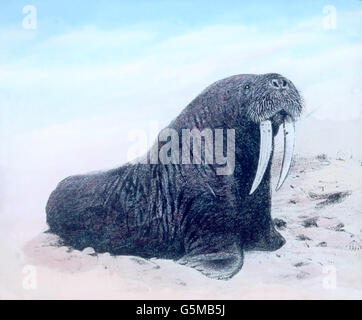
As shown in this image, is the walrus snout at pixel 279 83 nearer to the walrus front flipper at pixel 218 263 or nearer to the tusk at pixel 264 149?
the tusk at pixel 264 149

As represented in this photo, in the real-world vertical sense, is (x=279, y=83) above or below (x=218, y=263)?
above

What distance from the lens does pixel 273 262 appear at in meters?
6.22

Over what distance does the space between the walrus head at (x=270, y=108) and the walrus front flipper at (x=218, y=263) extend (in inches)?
18.0

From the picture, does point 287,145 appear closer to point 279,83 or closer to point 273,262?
point 279,83

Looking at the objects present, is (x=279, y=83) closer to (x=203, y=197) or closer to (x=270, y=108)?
(x=270, y=108)

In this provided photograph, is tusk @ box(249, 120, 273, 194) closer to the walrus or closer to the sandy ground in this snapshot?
the walrus

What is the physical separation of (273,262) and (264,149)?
2.54ft

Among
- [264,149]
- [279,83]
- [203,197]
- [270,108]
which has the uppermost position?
[279,83]

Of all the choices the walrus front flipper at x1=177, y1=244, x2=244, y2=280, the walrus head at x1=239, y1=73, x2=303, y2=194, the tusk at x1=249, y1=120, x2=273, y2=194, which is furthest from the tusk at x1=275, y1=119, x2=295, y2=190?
the walrus front flipper at x1=177, y1=244, x2=244, y2=280

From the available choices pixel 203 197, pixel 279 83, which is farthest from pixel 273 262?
pixel 279 83

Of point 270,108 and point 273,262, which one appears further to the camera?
point 273,262

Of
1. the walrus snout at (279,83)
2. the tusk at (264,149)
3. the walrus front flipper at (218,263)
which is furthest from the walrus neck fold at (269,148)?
the walrus front flipper at (218,263)

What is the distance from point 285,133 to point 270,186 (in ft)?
1.23

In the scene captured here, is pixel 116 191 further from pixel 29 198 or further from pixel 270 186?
pixel 270 186
